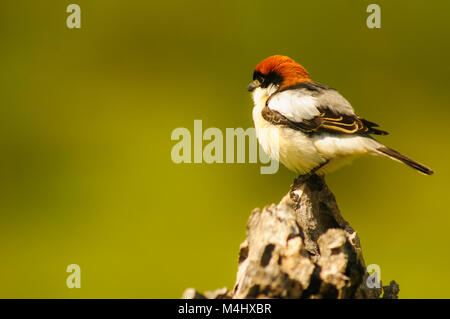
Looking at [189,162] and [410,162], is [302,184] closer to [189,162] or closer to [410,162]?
[410,162]

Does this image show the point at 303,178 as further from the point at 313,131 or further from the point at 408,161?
the point at 408,161

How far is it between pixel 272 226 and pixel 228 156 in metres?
6.00

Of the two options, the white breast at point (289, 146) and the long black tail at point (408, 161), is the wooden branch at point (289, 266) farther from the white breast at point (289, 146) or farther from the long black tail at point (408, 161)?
the white breast at point (289, 146)

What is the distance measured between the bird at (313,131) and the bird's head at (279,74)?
0.19ft

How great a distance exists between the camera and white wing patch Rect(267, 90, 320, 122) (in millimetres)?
4254

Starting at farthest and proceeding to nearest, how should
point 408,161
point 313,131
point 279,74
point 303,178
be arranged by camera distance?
point 279,74 < point 313,131 < point 303,178 < point 408,161

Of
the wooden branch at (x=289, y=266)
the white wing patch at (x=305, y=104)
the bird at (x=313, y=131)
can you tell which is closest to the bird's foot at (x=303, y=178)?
the bird at (x=313, y=131)

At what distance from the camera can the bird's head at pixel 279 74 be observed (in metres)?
4.70

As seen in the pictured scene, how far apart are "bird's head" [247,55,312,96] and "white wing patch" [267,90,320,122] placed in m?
0.19

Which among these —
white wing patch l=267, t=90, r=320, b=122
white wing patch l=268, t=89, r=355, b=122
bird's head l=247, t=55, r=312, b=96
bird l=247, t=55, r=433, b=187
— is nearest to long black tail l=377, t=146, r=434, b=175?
bird l=247, t=55, r=433, b=187

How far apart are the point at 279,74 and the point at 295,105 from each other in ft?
1.84

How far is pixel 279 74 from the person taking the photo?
15.6 ft


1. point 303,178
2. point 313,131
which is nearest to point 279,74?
point 313,131
